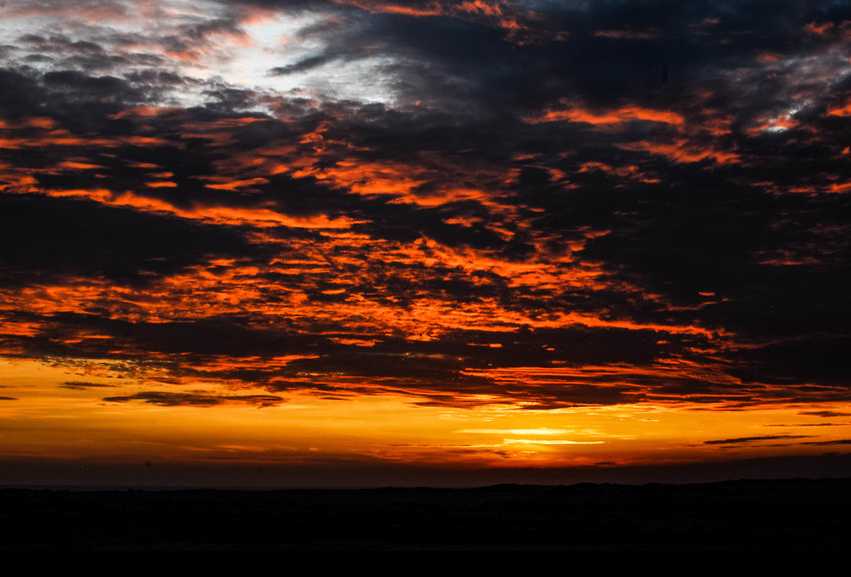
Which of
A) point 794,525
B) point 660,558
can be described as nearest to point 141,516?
point 660,558

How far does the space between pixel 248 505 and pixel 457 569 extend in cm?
3538

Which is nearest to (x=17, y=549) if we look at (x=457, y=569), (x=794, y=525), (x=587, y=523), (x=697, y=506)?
(x=457, y=569)

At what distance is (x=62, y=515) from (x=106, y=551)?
19.1m

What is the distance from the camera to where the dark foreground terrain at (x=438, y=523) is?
38.9m

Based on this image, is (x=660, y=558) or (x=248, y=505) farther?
(x=248, y=505)

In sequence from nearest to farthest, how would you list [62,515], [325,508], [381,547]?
1. [381,547]
2. [62,515]
3. [325,508]

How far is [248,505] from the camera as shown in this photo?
60.5 metres

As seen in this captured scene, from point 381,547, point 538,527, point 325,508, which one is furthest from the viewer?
point 325,508

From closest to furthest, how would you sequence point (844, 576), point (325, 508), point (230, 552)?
1. point (844, 576)
2. point (230, 552)
3. point (325, 508)

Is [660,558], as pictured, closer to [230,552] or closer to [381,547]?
[381,547]

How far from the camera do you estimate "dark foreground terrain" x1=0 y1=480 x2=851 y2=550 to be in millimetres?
38875

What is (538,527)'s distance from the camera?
4662 centimetres

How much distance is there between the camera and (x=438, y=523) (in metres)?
48.4

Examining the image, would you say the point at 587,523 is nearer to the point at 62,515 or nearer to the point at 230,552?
the point at 230,552
